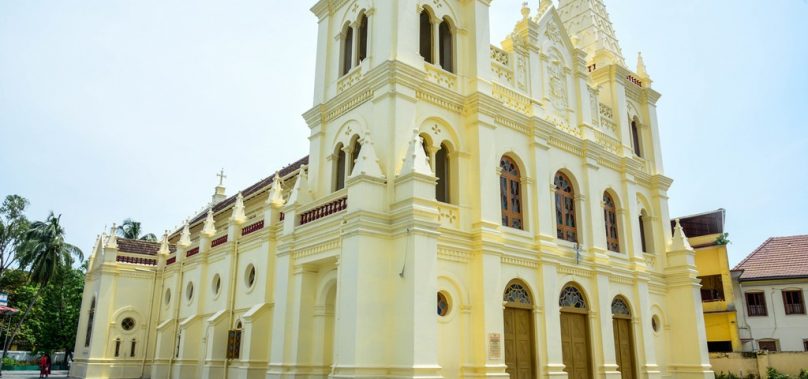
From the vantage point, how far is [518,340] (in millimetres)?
16703

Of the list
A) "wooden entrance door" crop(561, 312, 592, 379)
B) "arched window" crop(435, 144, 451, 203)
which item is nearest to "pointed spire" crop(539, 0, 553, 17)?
"arched window" crop(435, 144, 451, 203)

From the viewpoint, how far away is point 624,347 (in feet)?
66.3

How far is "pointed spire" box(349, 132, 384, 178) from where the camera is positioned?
14633 mm

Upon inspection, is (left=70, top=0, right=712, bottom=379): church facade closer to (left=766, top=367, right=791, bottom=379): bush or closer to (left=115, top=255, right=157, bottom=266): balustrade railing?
(left=766, top=367, right=791, bottom=379): bush

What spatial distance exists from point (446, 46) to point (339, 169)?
507cm

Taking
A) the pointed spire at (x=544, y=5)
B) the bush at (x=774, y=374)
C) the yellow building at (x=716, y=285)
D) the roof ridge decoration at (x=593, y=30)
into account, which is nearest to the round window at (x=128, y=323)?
the pointed spire at (x=544, y=5)

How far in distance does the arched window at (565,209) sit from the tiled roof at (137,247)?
23979mm

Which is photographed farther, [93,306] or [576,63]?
A: [93,306]

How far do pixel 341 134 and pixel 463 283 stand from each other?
229 inches

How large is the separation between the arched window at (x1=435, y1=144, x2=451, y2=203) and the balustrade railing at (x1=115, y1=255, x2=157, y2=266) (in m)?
21.8

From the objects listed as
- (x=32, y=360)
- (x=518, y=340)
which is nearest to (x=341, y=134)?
(x=518, y=340)

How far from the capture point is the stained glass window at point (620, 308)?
66.4ft

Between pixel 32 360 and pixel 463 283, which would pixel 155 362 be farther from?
pixel 32 360

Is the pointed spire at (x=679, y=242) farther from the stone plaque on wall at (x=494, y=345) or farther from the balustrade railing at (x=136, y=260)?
the balustrade railing at (x=136, y=260)
